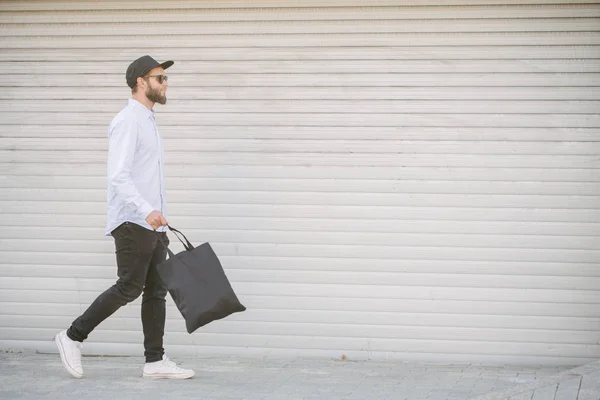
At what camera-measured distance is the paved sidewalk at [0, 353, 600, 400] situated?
648 centimetres

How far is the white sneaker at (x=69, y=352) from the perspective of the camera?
272 inches

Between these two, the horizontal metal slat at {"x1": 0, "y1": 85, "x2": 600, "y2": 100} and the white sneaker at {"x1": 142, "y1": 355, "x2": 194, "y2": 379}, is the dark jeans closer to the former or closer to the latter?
the white sneaker at {"x1": 142, "y1": 355, "x2": 194, "y2": 379}

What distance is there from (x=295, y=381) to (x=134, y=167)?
170 centimetres

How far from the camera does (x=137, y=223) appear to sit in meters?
6.73

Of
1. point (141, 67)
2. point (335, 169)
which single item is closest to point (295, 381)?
point (335, 169)

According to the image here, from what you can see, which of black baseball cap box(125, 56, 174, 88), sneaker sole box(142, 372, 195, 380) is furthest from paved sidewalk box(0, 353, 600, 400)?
black baseball cap box(125, 56, 174, 88)

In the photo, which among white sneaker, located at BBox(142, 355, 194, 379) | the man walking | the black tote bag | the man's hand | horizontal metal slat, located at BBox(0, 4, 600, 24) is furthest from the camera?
horizontal metal slat, located at BBox(0, 4, 600, 24)

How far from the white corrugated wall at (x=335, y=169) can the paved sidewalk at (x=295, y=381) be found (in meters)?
0.20

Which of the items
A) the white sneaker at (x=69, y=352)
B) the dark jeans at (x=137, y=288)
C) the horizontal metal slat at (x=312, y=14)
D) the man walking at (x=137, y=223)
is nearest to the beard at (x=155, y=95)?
the man walking at (x=137, y=223)

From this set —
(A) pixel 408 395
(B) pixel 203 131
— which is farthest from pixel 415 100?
(A) pixel 408 395

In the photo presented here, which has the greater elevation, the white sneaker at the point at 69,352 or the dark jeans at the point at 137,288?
the dark jeans at the point at 137,288

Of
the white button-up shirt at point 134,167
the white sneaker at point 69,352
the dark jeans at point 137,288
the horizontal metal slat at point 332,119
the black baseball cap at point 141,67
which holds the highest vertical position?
the black baseball cap at point 141,67

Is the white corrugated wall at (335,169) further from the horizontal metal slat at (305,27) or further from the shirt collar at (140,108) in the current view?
the shirt collar at (140,108)

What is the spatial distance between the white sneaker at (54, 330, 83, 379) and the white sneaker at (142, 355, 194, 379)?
1.47ft
